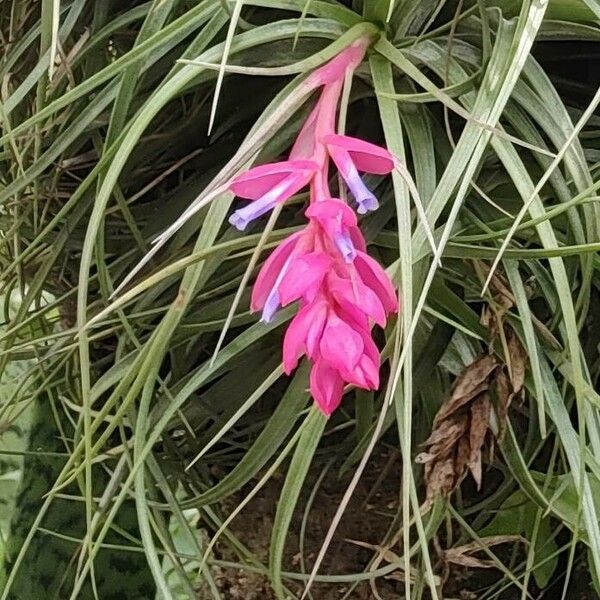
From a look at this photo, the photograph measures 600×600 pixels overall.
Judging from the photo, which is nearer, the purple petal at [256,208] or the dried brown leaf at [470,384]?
the purple petal at [256,208]

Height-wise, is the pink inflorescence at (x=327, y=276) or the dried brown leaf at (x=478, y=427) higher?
the pink inflorescence at (x=327, y=276)

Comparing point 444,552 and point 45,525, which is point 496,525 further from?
point 45,525

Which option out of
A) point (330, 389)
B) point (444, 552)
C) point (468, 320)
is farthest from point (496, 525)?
point (330, 389)

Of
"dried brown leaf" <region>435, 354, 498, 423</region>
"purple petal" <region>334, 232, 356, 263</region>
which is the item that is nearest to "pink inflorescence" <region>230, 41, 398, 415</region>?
"purple petal" <region>334, 232, 356, 263</region>

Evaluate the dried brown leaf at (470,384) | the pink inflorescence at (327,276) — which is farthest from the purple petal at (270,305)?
the dried brown leaf at (470,384)

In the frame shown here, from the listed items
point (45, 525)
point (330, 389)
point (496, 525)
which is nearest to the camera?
point (330, 389)

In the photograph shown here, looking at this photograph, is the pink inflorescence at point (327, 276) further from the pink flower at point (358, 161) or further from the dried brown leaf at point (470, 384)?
the dried brown leaf at point (470, 384)

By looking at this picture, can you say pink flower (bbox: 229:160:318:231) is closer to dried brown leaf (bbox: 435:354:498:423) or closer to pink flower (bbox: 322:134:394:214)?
pink flower (bbox: 322:134:394:214)
